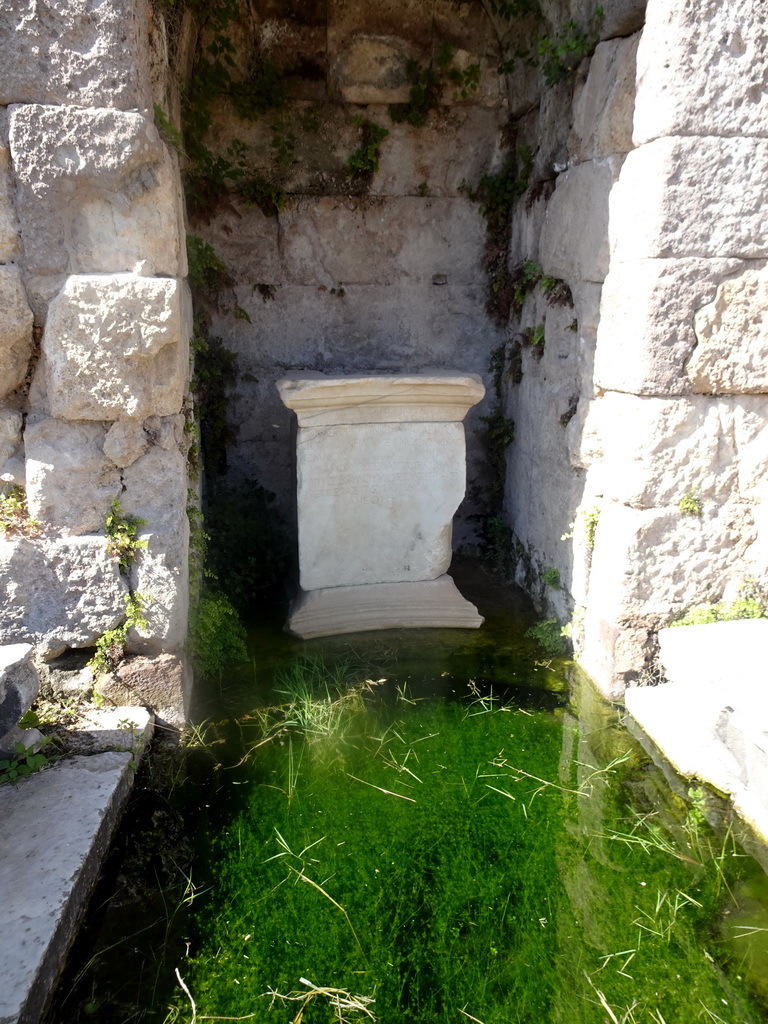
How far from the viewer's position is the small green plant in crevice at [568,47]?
3285 millimetres

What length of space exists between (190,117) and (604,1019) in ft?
13.9

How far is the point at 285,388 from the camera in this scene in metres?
3.62

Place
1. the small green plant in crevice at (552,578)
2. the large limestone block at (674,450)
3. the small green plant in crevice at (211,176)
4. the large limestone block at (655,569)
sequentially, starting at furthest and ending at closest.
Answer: the small green plant in crevice at (211,176) → the small green plant in crevice at (552,578) → the large limestone block at (655,569) → the large limestone block at (674,450)

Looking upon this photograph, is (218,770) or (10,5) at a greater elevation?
(10,5)

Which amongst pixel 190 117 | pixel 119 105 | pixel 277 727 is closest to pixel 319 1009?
pixel 277 727

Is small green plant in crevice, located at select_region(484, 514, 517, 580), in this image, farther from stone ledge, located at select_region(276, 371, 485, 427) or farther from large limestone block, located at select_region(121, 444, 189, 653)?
large limestone block, located at select_region(121, 444, 189, 653)

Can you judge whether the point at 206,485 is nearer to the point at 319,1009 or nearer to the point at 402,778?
the point at 402,778

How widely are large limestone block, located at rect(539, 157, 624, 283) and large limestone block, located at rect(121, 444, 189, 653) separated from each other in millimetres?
1975

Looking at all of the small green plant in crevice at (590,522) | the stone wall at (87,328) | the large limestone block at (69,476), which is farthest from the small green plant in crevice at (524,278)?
the large limestone block at (69,476)

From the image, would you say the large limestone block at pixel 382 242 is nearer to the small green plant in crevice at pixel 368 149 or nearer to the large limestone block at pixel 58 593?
the small green plant in crevice at pixel 368 149

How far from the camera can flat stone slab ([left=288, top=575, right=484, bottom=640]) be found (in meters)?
3.83

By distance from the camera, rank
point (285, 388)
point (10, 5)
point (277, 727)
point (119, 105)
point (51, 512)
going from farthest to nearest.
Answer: point (285, 388)
point (277, 727)
point (51, 512)
point (119, 105)
point (10, 5)

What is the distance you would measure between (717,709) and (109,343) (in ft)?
7.81

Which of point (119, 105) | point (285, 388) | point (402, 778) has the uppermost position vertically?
point (119, 105)
